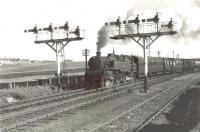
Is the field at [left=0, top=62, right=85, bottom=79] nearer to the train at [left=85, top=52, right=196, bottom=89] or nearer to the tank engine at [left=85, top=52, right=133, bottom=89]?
the train at [left=85, top=52, right=196, bottom=89]

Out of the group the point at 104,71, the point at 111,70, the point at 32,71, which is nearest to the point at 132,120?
the point at 104,71

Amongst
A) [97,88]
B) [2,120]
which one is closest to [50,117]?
[2,120]

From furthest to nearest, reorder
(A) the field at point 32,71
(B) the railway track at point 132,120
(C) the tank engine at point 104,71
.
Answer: (A) the field at point 32,71 → (C) the tank engine at point 104,71 → (B) the railway track at point 132,120

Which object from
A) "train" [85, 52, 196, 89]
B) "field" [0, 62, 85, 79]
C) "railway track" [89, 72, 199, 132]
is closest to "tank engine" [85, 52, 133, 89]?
"train" [85, 52, 196, 89]

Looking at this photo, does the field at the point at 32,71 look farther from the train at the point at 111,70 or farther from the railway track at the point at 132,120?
the railway track at the point at 132,120

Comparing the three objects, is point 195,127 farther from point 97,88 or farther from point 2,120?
point 97,88

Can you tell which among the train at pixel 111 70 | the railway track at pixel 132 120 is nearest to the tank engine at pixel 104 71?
the train at pixel 111 70

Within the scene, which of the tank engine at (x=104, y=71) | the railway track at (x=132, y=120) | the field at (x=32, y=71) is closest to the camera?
the railway track at (x=132, y=120)

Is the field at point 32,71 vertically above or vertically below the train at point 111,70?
below

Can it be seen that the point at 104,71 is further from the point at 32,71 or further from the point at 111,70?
the point at 32,71

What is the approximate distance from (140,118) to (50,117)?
3736mm

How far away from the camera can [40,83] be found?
118ft

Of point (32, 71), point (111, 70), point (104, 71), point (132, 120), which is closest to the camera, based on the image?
point (132, 120)

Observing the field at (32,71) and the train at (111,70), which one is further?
the field at (32,71)
